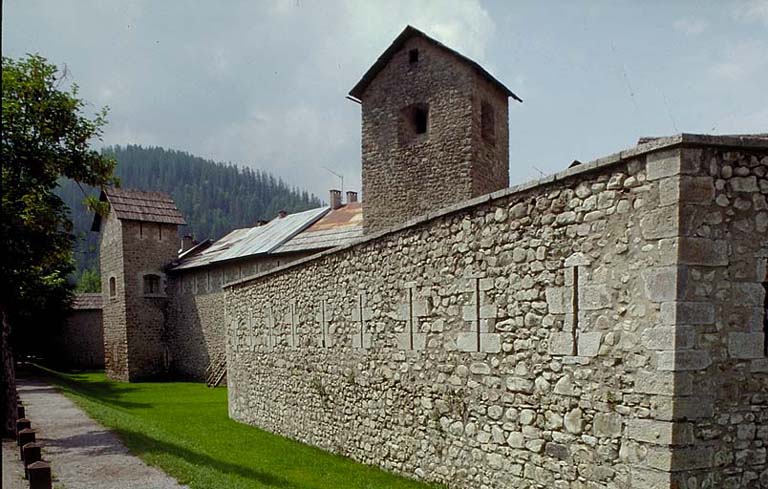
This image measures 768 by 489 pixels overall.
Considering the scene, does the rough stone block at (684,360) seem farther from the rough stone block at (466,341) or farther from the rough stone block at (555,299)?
the rough stone block at (466,341)

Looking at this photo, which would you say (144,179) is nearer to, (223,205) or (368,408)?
(223,205)

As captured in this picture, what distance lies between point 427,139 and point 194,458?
9.88 metres

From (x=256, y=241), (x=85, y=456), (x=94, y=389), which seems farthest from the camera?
(x=256, y=241)

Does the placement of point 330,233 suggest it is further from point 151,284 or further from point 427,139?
point 151,284

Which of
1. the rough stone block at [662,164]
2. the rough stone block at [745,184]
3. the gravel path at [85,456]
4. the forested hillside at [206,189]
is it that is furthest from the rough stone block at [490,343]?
the forested hillside at [206,189]

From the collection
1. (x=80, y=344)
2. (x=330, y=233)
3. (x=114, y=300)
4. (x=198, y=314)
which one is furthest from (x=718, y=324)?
(x=80, y=344)

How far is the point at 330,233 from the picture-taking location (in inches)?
894

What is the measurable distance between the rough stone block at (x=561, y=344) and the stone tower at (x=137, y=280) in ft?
80.8

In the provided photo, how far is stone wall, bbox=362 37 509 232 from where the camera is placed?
589 inches

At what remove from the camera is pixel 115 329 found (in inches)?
1099

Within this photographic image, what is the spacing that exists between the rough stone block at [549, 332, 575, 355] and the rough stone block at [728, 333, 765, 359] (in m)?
1.37

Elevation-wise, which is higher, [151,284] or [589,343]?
[589,343]

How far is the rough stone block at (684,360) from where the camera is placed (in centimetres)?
482

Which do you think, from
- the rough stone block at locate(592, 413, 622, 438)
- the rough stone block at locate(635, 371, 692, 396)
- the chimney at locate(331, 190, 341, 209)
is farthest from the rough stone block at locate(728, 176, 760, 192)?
the chimney at locate(331, 190, 341, 209)
